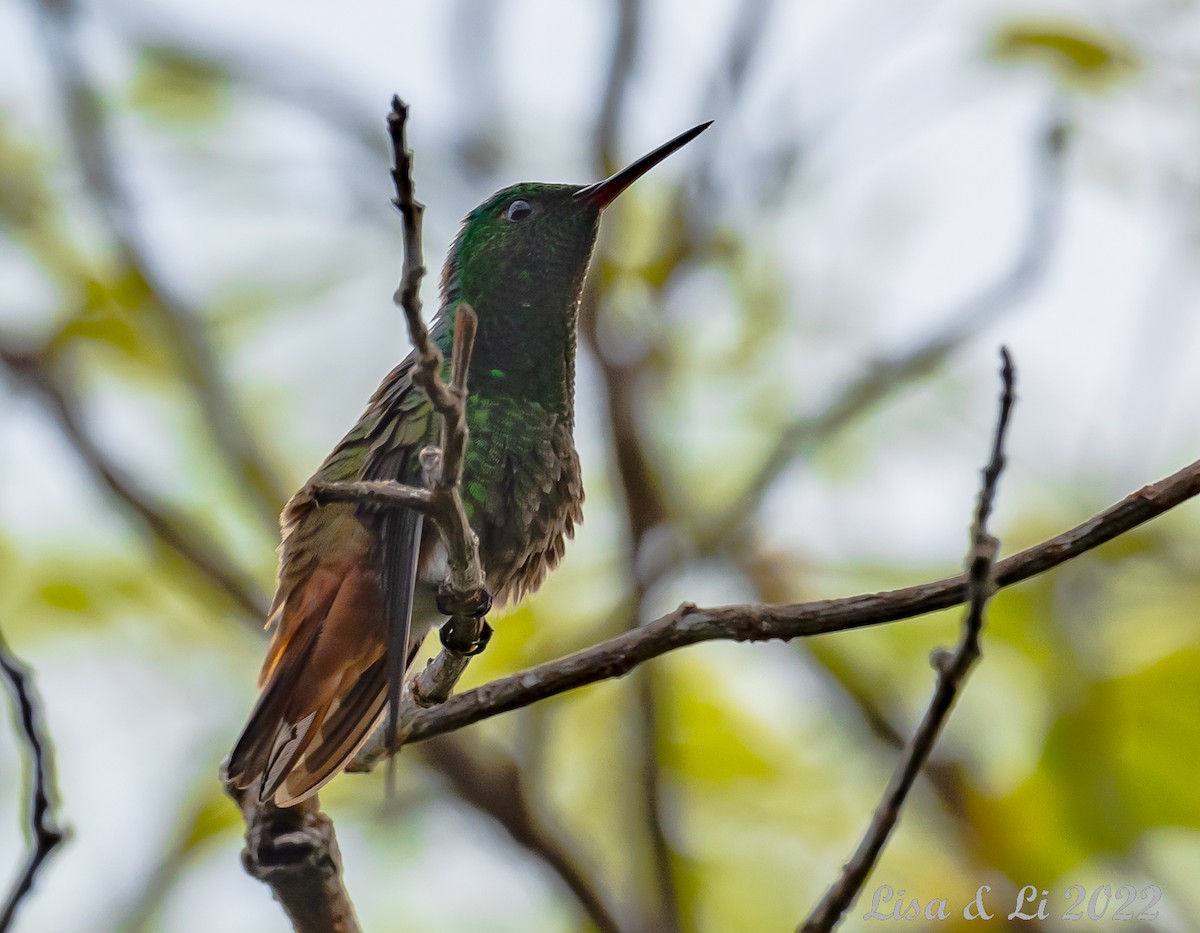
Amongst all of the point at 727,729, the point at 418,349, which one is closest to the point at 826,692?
the point at 727,729

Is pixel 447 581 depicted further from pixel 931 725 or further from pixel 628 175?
pixel 628 175

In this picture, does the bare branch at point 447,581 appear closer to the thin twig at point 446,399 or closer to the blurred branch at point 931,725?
the thin twig at point 446,399

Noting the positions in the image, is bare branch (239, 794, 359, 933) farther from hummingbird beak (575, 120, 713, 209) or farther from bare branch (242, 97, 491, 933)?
hummingbird beak (575, 120, 713, 209)

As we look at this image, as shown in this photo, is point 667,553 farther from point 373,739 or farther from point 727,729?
point 373,739

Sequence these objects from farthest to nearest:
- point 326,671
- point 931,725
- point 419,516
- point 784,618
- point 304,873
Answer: point 326,671
point 419,516
point 304,873
point 784,618
point 931,725

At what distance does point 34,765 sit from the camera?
2.35 meters

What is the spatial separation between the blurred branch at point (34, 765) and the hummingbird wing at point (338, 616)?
34.7 inches

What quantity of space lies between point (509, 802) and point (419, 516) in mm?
2393

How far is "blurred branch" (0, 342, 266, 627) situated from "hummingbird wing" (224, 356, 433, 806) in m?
1.99

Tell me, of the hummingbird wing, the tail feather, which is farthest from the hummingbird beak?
the tail feather

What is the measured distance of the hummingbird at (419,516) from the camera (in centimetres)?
354

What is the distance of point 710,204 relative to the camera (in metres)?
7.01

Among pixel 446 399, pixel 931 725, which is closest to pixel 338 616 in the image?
pixel 446 399

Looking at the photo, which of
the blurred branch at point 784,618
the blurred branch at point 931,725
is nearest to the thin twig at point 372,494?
the blurred branch at point 784,618
